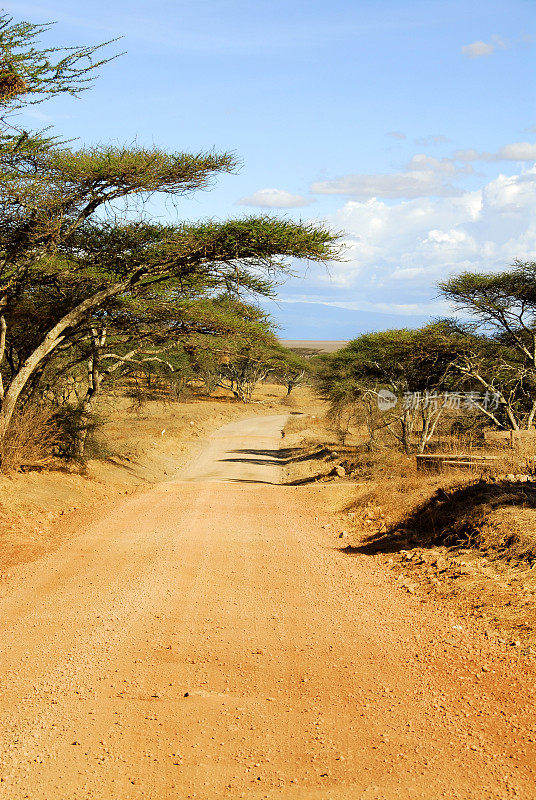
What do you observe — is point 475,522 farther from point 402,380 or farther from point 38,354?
point 402,380

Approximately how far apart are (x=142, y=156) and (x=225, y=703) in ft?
33.3

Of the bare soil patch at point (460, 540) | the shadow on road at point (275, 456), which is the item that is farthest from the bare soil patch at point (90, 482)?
the bare soil patch at point (460, 540)

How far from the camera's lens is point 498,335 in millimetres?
22500

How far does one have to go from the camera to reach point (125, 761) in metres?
3.37

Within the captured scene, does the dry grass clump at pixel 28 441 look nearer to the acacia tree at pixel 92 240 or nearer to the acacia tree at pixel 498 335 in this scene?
the acacia tree at pixel 92 240

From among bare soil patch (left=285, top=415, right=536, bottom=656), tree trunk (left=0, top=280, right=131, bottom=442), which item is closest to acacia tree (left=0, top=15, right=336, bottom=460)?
tree trunk (left=0, top=280, right=131, bottom=442)

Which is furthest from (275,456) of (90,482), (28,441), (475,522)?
(475,522)

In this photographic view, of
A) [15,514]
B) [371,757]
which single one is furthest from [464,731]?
[15,514]

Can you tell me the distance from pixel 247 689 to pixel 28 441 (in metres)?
9.72

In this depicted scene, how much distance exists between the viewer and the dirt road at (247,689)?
10.6 ft

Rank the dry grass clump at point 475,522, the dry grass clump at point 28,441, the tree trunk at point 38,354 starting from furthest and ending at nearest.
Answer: the dry grass clump at point 28,441, the tree trunk at point 38,354, the dry grass clump at point 475,522

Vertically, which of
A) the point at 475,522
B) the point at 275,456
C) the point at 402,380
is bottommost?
the point at 275,456

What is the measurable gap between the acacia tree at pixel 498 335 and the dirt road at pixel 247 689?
13.9 m

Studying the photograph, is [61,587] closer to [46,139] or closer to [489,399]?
[46,139]
